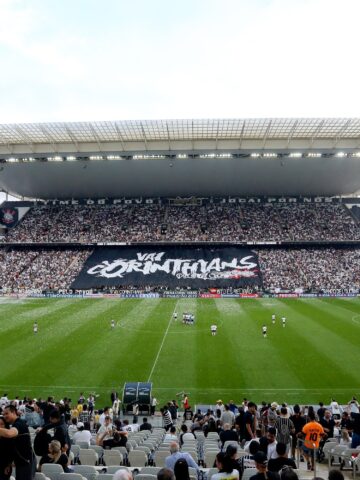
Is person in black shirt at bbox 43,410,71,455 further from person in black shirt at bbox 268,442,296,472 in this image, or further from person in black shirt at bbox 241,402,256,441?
person in black shirt at bbox 241,402,256,441

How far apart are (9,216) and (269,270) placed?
163 ft

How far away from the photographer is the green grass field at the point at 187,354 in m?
20.5

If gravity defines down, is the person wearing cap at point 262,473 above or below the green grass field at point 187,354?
above

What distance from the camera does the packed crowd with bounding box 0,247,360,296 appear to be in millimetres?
56719

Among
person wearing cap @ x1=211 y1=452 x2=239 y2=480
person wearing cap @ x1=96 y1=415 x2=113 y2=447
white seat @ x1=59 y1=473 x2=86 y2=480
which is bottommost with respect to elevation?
person wearing cap @ x1=96 y1=415 x2=113 y2=447

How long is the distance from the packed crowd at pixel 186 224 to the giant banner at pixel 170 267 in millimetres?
2383

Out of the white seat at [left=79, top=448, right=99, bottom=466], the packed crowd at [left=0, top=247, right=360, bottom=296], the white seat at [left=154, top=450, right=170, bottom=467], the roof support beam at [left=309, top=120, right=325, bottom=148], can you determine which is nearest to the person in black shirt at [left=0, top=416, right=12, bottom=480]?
the white seat at [left=79, top=448, right=99, bottom=466]

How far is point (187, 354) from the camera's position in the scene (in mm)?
26266

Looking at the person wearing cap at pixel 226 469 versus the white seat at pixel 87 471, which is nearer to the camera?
the person wearing cap at pixel 226 469

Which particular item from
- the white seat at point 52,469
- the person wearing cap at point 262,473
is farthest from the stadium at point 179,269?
the person wearing cap at point 262,473

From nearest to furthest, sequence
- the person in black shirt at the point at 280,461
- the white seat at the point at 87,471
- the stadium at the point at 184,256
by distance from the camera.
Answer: the person in black shirt at the point at 280,461, the white seat at the point at 87,471, the stadium at the point at 184,256

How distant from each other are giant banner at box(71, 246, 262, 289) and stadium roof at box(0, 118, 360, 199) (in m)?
12.1

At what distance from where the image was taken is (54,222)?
75.6 m

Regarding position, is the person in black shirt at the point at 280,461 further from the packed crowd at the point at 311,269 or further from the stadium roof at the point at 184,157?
the packed crowd at the point at 311,269
